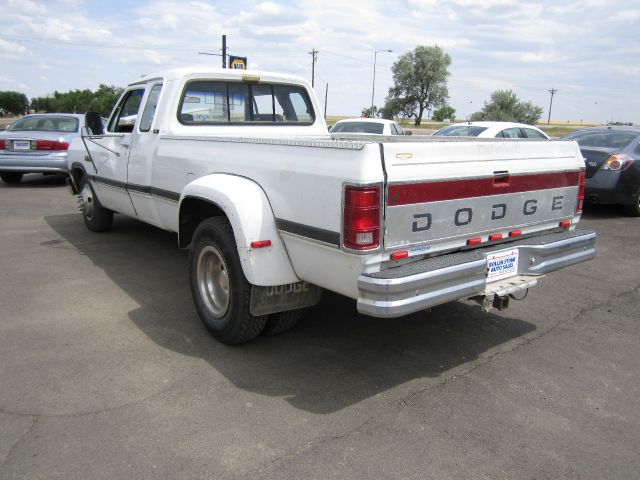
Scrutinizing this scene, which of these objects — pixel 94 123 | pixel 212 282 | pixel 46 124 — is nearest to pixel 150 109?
pixel 94 123

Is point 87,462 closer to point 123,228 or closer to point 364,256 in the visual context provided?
point 364,256

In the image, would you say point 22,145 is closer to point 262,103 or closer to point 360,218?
point 262,103

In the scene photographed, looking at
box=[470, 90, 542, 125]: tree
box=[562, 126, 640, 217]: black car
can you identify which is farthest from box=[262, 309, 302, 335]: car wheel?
box=[470, 90, 542, 125]: tree

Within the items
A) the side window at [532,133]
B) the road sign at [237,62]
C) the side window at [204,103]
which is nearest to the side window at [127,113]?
the side window at [204,103]

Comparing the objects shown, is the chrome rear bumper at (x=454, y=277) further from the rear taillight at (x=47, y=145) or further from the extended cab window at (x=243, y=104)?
the rear taillight at (x=47, y=145)

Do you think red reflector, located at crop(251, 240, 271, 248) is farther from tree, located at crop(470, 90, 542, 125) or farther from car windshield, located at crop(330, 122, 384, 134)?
tree, located at crop(470, 90, 542, 125)

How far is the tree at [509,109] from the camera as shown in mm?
60825

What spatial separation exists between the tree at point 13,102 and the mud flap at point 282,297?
90.5 metres

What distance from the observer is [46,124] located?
12344 mm

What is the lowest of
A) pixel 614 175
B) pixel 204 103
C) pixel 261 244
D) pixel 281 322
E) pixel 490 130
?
pixel 281 322

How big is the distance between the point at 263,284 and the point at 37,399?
4.76ft

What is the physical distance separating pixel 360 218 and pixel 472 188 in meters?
0.89

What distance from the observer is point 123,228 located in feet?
25.2

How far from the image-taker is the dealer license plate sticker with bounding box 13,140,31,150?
11.4 meters
